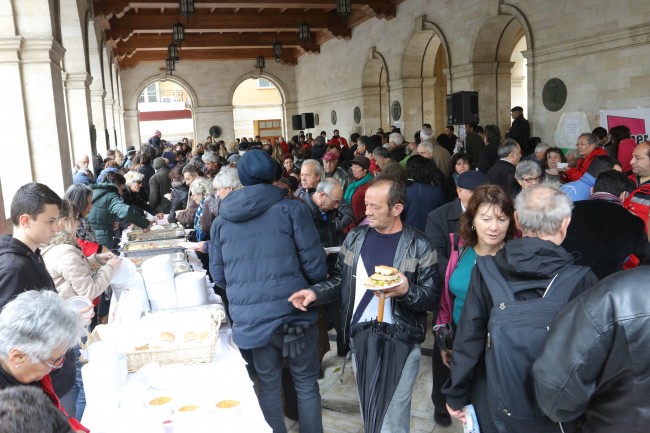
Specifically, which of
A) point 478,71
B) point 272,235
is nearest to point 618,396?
point 272,235

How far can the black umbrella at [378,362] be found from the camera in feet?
9.22

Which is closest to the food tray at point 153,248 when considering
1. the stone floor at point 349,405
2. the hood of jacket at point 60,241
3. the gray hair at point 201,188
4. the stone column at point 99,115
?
the gray hair at point 201,188

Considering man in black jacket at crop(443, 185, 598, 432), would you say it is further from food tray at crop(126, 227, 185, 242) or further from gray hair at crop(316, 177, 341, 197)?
food tray at crop(126, 227, 185, 242)

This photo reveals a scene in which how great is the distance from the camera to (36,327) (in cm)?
176

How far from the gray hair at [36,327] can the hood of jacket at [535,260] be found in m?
1.55

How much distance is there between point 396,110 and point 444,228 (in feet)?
44.8

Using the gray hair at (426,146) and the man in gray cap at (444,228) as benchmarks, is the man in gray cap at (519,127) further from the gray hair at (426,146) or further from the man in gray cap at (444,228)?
the man in gray cap at (444,228)

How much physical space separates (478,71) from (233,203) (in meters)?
11.1

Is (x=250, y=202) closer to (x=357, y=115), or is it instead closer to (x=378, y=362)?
(x=378, y=362)

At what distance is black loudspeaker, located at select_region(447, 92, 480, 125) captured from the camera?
10.9 metres

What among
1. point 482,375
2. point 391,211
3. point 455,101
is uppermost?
point 455,101

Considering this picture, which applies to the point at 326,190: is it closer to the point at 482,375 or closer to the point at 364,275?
the point at 364,275

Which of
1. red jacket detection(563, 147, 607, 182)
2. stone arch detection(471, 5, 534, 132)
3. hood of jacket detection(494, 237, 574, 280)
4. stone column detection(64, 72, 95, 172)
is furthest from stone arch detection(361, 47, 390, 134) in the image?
hood of jacket detection(494, 237, 574, 280)

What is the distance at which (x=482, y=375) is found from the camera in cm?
230
